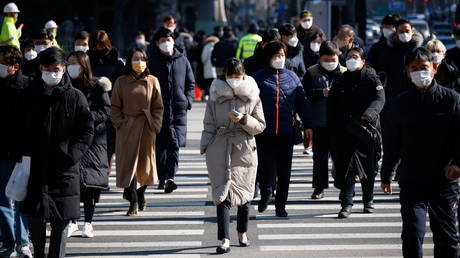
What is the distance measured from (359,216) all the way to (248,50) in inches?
377

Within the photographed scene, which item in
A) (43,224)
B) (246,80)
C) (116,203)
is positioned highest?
(246,80)

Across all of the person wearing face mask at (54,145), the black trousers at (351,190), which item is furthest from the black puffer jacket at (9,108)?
the black trousers at (351,190)

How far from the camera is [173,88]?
1398cm

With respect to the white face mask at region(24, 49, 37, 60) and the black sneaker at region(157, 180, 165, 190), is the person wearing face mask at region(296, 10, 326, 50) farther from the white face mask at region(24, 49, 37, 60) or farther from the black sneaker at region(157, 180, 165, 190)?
the white face mask at region(24, 49, 37, 60)

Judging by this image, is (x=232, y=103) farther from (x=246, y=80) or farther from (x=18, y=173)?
(x=18, y=173)

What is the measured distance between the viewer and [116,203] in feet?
43.4

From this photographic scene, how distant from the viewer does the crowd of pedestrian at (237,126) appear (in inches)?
326

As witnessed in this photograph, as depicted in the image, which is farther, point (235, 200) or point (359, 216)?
point (359, 216)

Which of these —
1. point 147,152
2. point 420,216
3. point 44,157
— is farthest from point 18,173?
point 147,152

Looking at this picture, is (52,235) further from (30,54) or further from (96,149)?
(30,54)

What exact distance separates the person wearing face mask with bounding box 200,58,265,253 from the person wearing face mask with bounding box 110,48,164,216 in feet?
5.99

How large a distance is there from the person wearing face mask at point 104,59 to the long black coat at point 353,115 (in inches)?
104

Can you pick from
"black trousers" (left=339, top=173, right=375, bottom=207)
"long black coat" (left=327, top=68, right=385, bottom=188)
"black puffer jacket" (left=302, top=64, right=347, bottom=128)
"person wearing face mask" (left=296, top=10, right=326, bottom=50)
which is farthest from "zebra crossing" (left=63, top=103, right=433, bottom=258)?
"person wearing face mask" (left=296, top=10, right=326, bottom=50)

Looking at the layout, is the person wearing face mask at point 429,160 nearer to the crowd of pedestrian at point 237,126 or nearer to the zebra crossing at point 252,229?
the crowd of pedestrian at point 237,126
